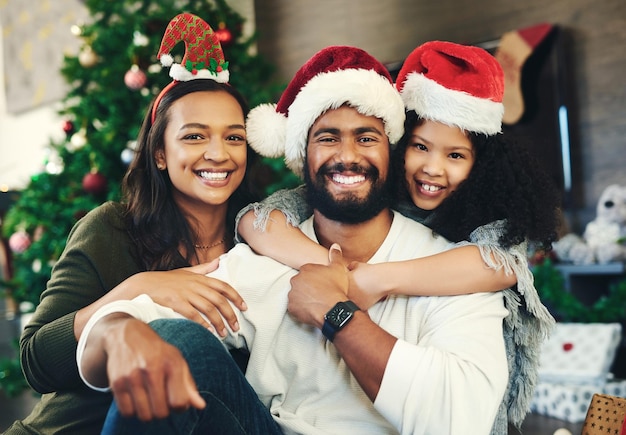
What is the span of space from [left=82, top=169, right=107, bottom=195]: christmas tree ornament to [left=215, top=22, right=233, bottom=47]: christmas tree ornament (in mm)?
967

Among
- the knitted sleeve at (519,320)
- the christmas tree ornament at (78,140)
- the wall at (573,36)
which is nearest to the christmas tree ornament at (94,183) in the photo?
the christmas tree ornament at (78,140)

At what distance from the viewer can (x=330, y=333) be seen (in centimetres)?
136

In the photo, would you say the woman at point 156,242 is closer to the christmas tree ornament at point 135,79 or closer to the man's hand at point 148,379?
the man's hand at point 148,379

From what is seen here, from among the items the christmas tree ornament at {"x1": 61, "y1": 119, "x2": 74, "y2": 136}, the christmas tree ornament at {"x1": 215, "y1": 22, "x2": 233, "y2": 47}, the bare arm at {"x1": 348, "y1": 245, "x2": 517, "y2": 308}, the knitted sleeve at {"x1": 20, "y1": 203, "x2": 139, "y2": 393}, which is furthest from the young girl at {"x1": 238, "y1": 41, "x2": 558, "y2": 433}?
the christmas tree ornament at {"x1": 61, "y1": 119, "x2": 74, "y2": 136}

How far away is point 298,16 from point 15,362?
109 inches

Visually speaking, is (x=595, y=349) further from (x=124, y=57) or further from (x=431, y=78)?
(x=124, y=57)

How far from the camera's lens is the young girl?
1475mm

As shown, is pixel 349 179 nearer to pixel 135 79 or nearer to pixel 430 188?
pixel 430 188

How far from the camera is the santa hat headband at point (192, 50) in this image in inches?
70.8

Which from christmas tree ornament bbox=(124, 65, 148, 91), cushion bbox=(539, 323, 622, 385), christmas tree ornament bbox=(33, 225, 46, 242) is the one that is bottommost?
cushion bbox=(539, 323, 622, 385)

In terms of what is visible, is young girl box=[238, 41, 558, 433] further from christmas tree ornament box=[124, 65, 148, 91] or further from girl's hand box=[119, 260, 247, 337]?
christmas tree ornament box=[124, 65, 148, 91]

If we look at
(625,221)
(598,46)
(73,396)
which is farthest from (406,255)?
(598,46)

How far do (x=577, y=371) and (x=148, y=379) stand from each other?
96.6 inches

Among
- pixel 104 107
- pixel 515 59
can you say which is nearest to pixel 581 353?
pixel 515 59
